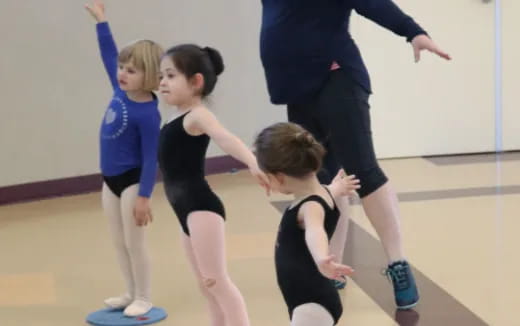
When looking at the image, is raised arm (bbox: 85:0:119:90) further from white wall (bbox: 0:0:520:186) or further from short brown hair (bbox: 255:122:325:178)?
white wall (bbox: 0:0:520:186)

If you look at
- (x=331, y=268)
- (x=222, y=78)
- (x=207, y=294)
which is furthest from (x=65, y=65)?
(x=331, y=268)

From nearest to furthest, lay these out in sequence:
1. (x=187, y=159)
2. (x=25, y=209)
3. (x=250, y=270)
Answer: (x=187, y=159) < (x=250, y=270) < (x=25, y=209)

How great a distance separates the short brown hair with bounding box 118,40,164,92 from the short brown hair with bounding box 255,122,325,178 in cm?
86

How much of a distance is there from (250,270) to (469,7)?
2912 mm

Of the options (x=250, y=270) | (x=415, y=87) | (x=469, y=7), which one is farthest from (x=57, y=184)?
(x=469, y=7)

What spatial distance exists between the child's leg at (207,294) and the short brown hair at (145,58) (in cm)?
57

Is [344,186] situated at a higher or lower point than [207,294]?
higher

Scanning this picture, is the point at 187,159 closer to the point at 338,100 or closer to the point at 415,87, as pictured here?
the point at 338,100

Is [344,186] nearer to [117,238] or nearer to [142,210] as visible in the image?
[142,210]

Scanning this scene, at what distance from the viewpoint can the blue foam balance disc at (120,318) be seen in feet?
9.66

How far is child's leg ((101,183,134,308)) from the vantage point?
296 cm

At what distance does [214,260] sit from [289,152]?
0.55 m

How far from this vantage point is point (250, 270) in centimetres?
352

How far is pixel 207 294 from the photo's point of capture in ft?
8.38
